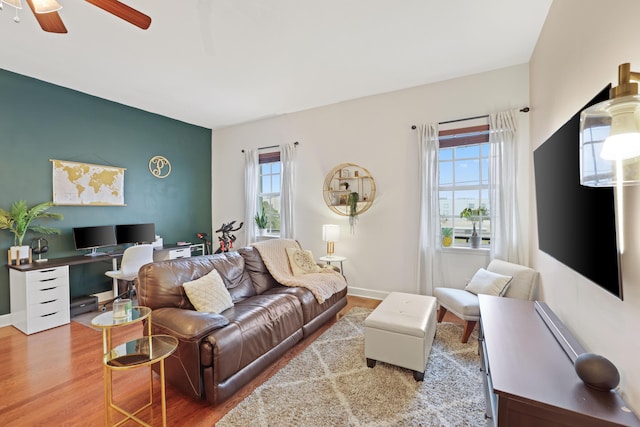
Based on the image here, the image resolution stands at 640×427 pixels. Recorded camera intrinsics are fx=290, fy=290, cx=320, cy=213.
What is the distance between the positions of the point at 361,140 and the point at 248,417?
11.9ft

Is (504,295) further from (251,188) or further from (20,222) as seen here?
(20,222)

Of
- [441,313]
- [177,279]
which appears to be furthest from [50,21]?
[441,313]

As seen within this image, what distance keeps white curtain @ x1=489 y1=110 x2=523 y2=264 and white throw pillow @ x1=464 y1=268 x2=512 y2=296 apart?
49 centimetres

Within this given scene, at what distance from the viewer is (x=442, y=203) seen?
151 inches

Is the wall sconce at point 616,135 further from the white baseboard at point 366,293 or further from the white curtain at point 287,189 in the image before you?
the white curtain at point 287,189

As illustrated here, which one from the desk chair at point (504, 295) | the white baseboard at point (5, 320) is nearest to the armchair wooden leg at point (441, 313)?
the desk chair at point (504, 295)

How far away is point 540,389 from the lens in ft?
3.93

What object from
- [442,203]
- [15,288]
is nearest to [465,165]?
[442,203]

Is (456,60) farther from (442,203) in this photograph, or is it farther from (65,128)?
(65,128)

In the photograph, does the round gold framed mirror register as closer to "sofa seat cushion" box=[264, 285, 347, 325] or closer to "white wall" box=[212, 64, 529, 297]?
"white wall" box=[212, 64, 529, 297]

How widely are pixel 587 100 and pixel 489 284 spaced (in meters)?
1.84

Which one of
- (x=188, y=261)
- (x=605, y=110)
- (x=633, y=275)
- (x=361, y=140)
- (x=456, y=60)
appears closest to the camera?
(x=605, y=110)

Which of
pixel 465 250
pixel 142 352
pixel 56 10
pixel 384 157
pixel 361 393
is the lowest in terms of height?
pixel 361 393

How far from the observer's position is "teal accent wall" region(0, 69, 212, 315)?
348cm
